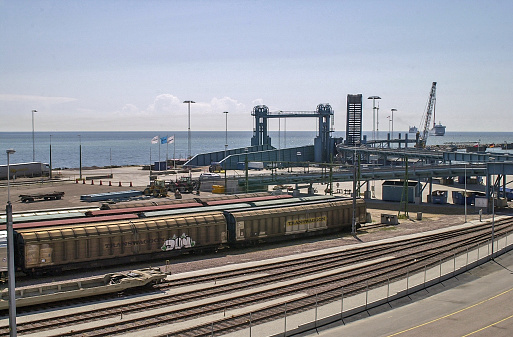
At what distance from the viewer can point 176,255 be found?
128ft

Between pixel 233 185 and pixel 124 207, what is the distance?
35572mm

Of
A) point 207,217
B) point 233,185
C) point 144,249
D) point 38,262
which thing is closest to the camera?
point 38,262

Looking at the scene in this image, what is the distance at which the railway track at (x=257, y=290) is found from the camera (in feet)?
80.9

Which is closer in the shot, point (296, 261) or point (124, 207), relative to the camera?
point (296, 261)

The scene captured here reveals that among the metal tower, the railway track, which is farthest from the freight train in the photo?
the metal tower

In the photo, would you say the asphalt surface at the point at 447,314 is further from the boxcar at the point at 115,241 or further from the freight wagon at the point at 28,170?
the freight wagon at the point at 28,170

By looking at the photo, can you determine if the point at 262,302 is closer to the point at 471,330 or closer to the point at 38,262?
the point at 471,330

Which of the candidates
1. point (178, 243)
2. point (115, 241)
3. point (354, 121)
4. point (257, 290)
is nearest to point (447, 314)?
point (257, 290)

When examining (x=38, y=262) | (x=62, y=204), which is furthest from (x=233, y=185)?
(x=38, y=262)

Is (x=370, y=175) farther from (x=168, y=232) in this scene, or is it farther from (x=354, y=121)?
(x=354, y=121)

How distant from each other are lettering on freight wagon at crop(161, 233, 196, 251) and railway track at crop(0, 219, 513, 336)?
4.85 meters

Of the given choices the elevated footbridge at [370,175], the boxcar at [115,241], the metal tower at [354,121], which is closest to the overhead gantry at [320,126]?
the metal tower at [354,121]

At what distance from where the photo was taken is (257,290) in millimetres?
30516

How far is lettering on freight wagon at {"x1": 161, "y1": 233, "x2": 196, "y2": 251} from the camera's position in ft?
124
